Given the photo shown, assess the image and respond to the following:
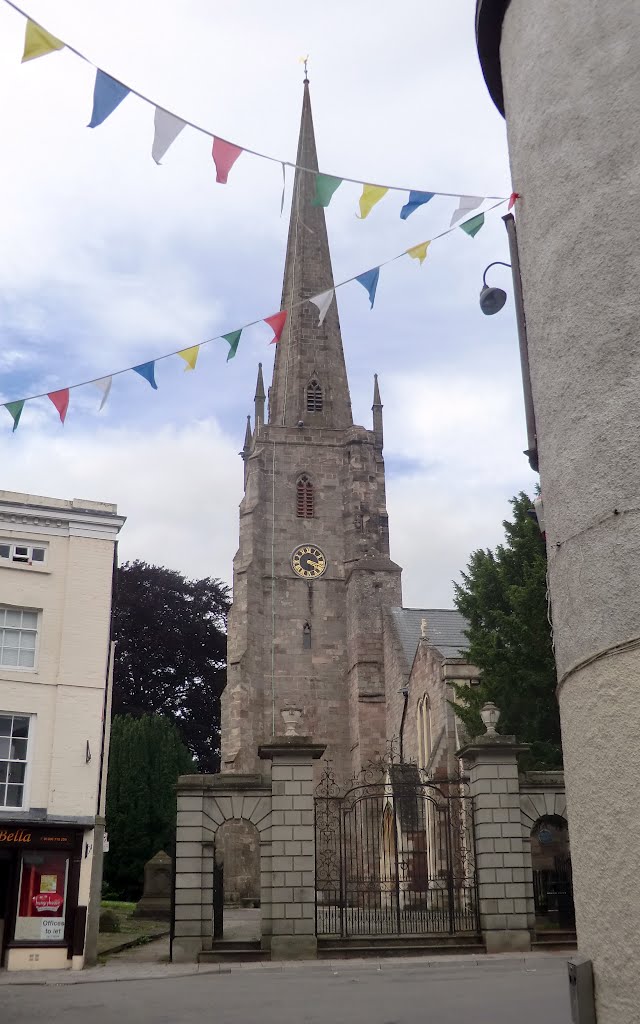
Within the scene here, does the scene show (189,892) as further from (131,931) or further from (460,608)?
(460,608)

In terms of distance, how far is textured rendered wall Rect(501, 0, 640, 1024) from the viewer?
190 inches

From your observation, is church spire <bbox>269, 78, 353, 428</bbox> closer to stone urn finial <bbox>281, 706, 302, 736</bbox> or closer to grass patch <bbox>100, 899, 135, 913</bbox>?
stone urn finial <bbox>281, 706, 302, 736</bbox>

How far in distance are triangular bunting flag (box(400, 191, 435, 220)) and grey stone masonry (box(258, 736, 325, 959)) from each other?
10872 mm

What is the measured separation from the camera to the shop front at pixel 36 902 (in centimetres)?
1744

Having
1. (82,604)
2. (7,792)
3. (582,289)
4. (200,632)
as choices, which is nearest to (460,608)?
(82,604)

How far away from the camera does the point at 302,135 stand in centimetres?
5731

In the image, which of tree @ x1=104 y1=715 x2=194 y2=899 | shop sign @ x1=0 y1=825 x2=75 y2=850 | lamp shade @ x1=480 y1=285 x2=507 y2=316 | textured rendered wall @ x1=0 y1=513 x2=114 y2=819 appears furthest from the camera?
tree @ x1=104 y1=715 x2=194 y2=899

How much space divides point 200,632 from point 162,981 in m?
35.3

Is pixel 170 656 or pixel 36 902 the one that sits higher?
pixel 170 656

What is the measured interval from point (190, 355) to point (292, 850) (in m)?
9.97

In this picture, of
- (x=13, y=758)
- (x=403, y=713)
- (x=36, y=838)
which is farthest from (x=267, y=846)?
(x=403, y=713)

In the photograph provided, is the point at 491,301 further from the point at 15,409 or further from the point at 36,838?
the point at 36,838

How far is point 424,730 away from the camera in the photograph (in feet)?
113

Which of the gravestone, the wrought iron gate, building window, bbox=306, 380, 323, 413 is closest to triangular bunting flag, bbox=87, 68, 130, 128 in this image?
the wrought iron gate
